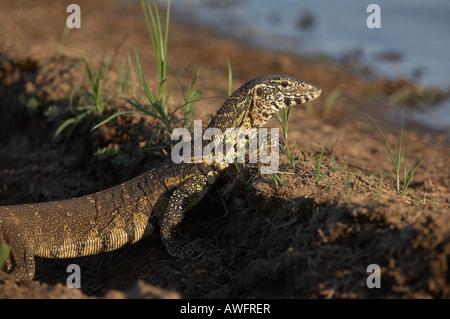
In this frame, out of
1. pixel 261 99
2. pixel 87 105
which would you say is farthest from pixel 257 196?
pixel 87 105

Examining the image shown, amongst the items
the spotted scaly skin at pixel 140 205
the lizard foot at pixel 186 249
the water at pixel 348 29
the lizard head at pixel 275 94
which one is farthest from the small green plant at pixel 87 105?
the water at pixel 348 29

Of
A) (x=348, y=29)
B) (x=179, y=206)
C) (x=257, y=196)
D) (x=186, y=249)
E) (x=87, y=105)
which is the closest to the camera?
(x=257, y=196)

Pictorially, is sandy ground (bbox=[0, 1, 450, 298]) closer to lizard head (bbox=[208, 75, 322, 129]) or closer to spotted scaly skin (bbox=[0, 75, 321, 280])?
spotted scaly skin (bbox=[0, 75, 321, 280])

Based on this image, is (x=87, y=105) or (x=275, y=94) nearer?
(x=275, y=94)

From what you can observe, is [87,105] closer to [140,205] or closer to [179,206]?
[140,205]

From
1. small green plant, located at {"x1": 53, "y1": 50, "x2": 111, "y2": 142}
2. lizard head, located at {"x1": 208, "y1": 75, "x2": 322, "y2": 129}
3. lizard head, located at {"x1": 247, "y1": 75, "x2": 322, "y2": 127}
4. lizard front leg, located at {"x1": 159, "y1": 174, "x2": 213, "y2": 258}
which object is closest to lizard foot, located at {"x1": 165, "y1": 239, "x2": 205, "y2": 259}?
lizard front leg, located at {"x1": 159, "y1": 174, "x2": 213, "y2": 258}

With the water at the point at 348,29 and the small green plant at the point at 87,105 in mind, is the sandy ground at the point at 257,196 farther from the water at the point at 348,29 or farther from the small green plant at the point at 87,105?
the water at the point at 348,29
